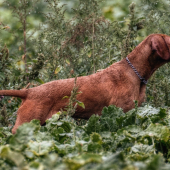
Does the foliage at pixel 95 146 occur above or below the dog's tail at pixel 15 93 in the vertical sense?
below

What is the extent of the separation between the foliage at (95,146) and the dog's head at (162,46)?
5.51ft

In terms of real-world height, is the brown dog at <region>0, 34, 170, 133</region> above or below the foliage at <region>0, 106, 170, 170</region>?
above

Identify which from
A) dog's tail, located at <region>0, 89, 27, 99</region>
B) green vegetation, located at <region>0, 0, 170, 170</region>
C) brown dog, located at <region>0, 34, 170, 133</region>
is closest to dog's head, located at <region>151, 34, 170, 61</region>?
brown dog, located at <region>0, 34, 170, 133</region>

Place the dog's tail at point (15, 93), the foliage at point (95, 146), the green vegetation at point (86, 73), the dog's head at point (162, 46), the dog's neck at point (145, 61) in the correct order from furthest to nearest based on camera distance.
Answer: the dog's neck at point (145, 61) → the dog's head at point (162, 46) → the dog's tail at point (15, 93) → the green vegetation at point (86, 73) → the foliage at point (95, 146)

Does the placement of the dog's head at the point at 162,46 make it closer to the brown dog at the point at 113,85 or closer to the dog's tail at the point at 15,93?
the brown dog at the point at 113,85

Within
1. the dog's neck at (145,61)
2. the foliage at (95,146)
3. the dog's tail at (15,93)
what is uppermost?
the dog's neck at (145,61)

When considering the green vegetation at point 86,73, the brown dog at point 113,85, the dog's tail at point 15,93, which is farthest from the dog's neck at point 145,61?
the dog's tail at point 15,93

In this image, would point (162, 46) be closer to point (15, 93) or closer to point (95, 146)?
point (15, 93)

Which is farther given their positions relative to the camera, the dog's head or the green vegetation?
the dog's head

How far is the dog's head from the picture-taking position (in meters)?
3.88

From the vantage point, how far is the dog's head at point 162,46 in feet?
12.7

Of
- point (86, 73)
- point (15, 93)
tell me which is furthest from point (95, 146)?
point (86, 73)

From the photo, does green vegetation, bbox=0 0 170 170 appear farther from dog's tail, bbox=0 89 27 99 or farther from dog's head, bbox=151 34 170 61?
dog's head, bbox=151 34 170 61

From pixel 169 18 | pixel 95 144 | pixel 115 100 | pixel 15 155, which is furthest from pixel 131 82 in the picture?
pixel 15 155
